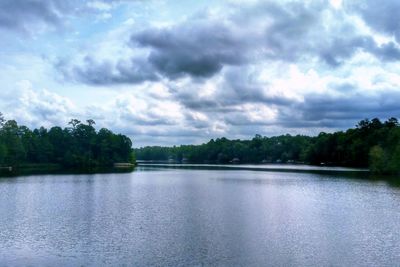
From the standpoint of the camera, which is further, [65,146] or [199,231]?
[65,146]

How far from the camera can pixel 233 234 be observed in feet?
97.2

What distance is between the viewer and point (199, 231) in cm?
3069

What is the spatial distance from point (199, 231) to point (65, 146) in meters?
152

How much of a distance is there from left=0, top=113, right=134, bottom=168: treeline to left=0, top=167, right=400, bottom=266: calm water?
97681 mm

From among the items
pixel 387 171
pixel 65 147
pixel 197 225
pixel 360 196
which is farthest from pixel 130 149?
pixel 197 225

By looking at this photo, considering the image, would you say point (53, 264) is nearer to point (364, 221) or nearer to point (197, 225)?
point (197, 225)

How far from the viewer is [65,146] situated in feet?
567

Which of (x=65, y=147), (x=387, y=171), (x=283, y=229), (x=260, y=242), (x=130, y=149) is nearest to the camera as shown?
(x=260, y=242)

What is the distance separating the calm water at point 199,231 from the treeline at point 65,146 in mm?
97681

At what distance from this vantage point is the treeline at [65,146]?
141 metres

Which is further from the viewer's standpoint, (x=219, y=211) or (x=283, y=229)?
(x=219, y=211)

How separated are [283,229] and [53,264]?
1662 centimetres

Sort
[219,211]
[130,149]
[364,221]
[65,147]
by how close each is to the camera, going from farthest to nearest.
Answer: [130,149], [65,147], [219,211], [364,221]

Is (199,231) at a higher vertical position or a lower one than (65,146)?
lower
